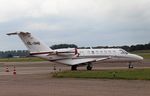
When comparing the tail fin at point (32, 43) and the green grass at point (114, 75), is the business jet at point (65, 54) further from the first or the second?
the green grass at point (114, 75)

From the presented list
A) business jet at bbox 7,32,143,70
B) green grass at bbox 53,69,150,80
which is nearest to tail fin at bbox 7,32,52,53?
business jet at bbox 7,32,143,70

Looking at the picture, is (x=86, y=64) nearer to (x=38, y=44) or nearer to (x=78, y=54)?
(x=78, y=54)

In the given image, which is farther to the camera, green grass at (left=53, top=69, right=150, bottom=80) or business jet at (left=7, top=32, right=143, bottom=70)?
business jet at (left=7, top=32, right=143, bottom=70)

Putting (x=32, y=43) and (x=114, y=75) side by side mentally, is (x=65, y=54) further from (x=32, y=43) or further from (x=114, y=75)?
(x=114, y=75)

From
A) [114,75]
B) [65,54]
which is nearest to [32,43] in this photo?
[65,54]

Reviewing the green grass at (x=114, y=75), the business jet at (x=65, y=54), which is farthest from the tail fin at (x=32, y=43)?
the green grass at (x=114, y=75)

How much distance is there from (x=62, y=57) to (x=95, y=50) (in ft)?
14.6

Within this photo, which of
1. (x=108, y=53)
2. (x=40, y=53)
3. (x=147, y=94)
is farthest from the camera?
(x=108, y=53)

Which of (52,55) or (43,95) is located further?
(52,55)

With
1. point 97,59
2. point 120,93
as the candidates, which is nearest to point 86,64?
point 97,59

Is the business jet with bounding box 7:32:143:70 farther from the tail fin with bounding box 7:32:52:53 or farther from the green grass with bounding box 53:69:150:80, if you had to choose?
the green grass with bounding box 53:69:150:80

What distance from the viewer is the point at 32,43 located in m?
50.4

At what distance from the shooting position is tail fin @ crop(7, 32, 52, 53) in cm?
5019

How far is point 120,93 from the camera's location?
70.3 feet
